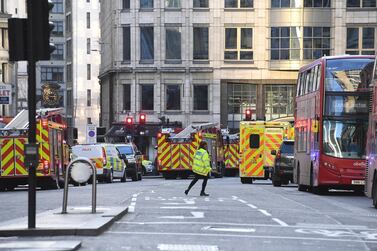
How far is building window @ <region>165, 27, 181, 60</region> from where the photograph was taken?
76250 millimetres

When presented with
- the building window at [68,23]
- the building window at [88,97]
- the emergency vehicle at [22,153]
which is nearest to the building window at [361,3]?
the emergency vehicle at [22,153]

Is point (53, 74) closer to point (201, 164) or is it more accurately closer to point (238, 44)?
point (238, 44)

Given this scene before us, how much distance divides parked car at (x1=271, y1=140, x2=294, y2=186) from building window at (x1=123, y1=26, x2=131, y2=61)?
37756 millimetres

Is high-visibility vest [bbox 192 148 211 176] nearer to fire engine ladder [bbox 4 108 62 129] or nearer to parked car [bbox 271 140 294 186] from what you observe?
fire engine ladder [bbox 4 108 62 129]

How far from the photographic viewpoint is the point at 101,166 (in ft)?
144

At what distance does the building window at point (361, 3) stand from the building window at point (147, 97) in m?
16.2

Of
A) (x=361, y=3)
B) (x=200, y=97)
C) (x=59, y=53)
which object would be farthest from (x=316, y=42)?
(x=59, y=53)

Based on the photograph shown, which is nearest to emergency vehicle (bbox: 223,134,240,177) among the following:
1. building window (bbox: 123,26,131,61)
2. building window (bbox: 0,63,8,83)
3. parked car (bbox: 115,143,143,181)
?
parked car (bbox: 115,143,143,181)

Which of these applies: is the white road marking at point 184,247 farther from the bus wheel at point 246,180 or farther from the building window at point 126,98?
the building window at point 126,98

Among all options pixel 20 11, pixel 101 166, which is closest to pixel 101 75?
pixel 20 11

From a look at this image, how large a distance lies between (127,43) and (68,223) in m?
62.7

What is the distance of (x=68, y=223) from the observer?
1502 centimetres

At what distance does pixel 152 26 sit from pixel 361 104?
155 feet

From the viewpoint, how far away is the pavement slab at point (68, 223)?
539 inches
